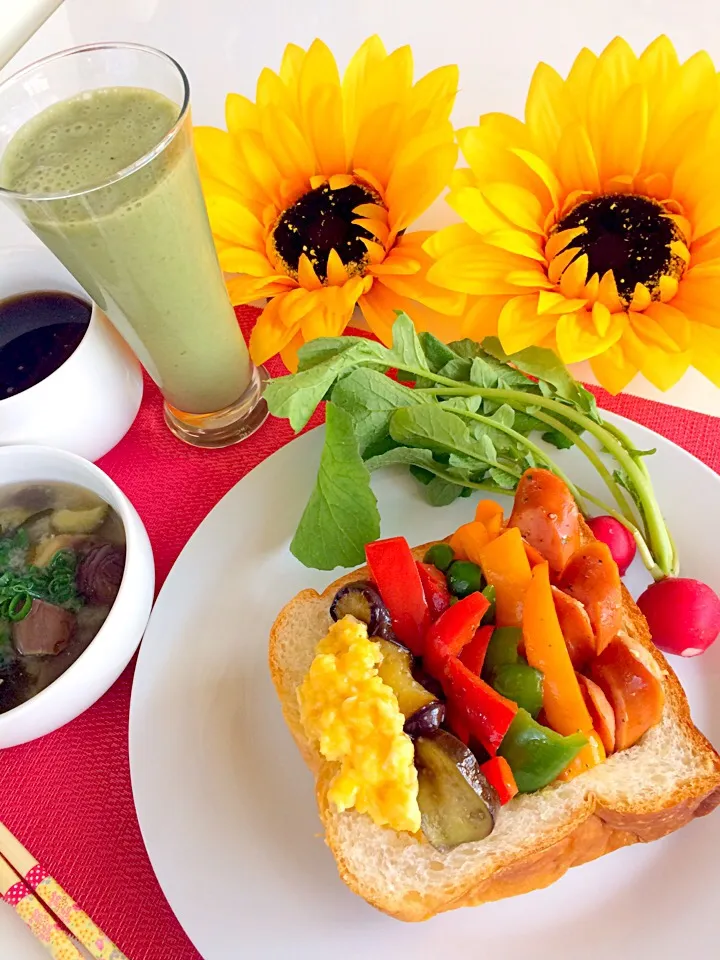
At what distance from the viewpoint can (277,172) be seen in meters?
1.76

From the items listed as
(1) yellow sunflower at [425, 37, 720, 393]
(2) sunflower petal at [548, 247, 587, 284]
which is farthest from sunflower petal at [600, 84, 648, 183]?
(2) sunflower petal at [548, 247, 587, 284]

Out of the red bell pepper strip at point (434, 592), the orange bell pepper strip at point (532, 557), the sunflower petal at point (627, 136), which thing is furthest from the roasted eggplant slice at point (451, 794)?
the sunflower petal at point (627, 136)

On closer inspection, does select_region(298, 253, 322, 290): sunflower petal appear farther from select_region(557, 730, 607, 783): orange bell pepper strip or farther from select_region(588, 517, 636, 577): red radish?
select_region(557, 730, 607, 783): orange bell pepper strip

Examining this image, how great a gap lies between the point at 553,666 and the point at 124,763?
79 centimetres

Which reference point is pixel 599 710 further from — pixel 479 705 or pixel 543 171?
pixel 543 171

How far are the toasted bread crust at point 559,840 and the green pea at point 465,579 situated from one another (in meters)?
0.36

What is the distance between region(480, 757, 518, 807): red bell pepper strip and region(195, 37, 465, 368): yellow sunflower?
0.88 m

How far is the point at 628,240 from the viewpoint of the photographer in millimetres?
1595

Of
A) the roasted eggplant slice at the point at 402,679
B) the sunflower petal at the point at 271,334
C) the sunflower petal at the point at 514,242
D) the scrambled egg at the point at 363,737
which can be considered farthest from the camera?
the sunflower petal at the point at 271,334

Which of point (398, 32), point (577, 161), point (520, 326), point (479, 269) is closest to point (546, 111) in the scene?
point (577, 161)

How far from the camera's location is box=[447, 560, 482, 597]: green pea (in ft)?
4.67

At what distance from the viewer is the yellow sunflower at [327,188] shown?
167 cm

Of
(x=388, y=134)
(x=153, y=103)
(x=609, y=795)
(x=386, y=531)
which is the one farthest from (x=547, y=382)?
(x=153, y=103)

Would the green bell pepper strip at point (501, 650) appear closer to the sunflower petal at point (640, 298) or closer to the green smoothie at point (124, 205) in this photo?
the sunflower petal at point (640, 298)
